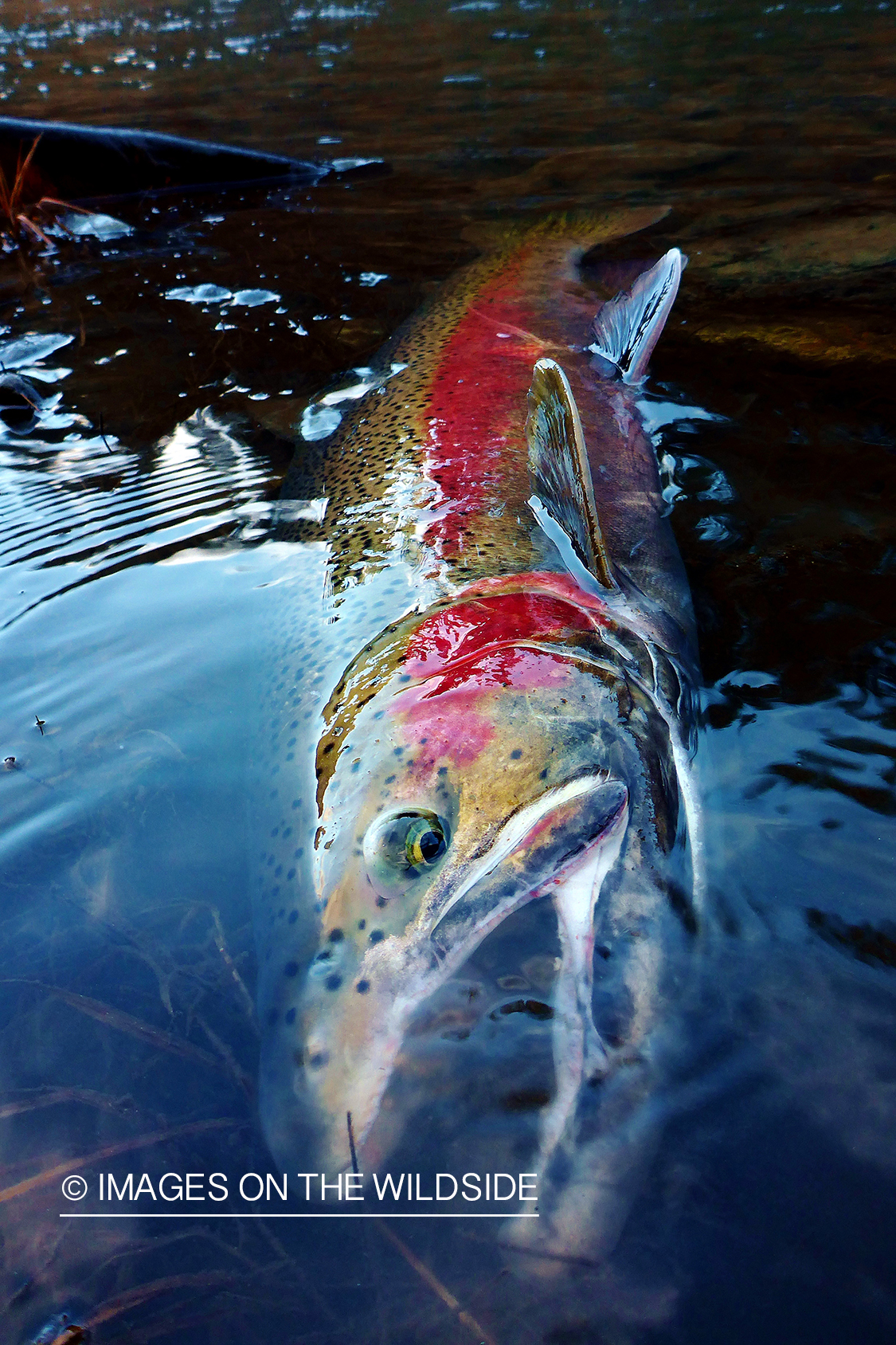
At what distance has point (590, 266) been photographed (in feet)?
15.2

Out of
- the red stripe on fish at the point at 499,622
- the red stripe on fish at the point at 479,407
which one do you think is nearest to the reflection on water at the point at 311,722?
the red stripe on fish at the point at 499,622

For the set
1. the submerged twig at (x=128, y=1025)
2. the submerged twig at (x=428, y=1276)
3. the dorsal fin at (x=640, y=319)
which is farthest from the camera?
the dorsal fin at (x=640, y=319)

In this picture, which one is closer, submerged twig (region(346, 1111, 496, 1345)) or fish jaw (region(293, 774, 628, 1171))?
submerged twig (region(346, 1111, 496, 1345))

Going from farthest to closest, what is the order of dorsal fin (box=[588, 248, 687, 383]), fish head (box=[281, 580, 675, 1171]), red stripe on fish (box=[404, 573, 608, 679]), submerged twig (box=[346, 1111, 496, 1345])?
1. dorsal fin (box=[588, 248, 687, 383])
2. red stripe on fish (box=[404, 573, 608, 679])
3. fish head (box=[281, 580, 675, 1171])
4. submerged twig (box=[346, 1111, 496, 1345])

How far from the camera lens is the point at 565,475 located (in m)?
2.38

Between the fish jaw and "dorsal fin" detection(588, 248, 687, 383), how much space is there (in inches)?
96.6

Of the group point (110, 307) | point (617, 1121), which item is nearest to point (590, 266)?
point (110, 307)

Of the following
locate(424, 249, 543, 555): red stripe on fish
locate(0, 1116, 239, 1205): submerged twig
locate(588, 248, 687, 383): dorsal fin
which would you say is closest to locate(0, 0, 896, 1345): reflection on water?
locate(0, 1116, 239, 1205): submerged twig

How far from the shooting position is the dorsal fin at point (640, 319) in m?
3.54

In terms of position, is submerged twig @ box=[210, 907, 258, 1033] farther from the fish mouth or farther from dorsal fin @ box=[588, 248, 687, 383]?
dorsal fin @ box=[588, 248, 687, 383]

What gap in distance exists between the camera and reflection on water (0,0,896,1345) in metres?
1.29

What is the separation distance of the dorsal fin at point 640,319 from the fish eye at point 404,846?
104 inches

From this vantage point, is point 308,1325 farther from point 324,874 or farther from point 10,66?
point 10,66

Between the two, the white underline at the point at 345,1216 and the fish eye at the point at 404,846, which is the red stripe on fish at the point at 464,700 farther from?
the white underline at the point at 345,1216
